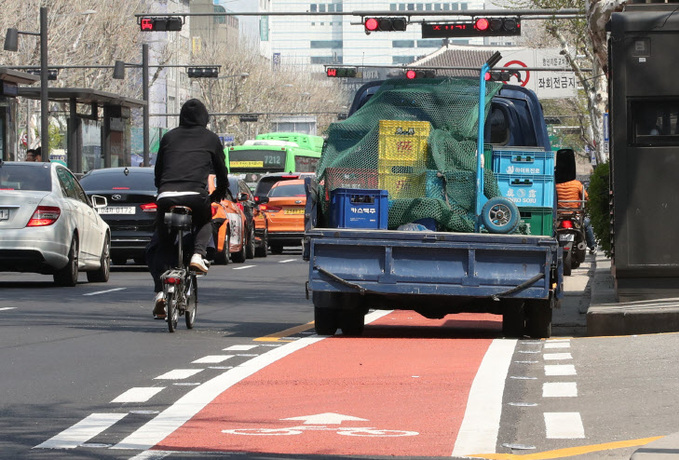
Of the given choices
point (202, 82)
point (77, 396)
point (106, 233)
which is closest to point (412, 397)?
point (77, 396)

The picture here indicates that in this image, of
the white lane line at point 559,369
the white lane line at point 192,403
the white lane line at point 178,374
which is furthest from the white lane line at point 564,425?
the white lane line at point 178,374

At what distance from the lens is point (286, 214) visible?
37750mm

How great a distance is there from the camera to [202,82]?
124 m

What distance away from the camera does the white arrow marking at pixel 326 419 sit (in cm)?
864

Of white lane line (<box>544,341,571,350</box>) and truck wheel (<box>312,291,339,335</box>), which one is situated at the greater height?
truck wheel (<box>312,291,339,335</box>)

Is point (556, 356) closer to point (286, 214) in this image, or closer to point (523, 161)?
point (523, 161)

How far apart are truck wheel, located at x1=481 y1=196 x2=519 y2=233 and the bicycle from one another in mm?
2478

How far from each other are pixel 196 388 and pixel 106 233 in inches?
543

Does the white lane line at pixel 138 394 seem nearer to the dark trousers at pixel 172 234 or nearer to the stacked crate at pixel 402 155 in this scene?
the dark trousers at pixel 172 234

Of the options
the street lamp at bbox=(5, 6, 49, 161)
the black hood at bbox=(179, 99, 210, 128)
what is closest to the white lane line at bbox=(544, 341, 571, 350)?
the black hood at bbox=(179, 99, 210, 128)

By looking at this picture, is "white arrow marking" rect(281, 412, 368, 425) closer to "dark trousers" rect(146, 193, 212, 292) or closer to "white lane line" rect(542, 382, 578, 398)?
"white lane line" rect(542, 382, 578, 398)

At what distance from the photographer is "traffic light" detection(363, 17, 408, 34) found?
119 feet

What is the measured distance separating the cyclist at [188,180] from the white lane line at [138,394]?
4086mm

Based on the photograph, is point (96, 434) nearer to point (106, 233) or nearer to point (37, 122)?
point (106, 233)
